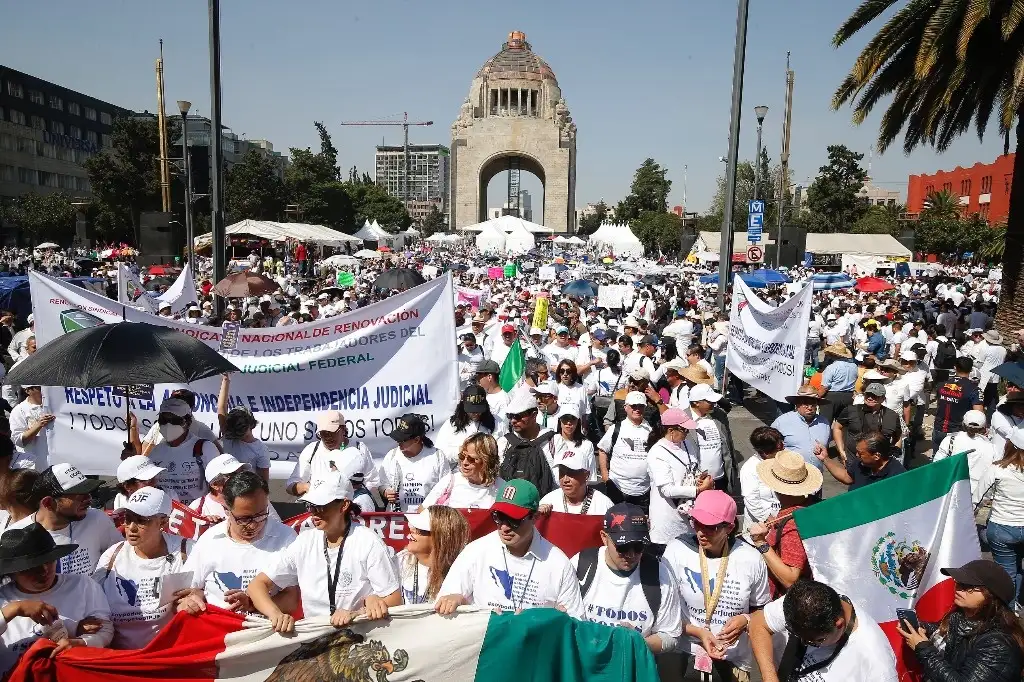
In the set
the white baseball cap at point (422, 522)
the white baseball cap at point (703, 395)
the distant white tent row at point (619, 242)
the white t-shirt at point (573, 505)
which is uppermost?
the distant white tent row at point (619, 242)

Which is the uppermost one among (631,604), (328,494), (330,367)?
(330,367)

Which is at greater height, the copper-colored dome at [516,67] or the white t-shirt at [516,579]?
the copper-colored dome at [516,67]

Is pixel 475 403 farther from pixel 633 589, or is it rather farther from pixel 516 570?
pixel 633 589

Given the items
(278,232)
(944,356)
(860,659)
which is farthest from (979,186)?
(860,659)

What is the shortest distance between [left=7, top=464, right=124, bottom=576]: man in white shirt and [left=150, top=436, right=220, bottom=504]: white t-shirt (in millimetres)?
1266

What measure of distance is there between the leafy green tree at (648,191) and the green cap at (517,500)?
105 meters

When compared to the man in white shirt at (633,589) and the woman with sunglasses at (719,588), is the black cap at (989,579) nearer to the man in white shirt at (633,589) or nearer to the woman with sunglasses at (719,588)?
the woman with sunglasses at (719,588)

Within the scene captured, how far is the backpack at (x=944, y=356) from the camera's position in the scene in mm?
12211

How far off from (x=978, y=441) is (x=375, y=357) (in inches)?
186

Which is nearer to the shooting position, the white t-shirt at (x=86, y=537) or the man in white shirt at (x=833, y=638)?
the man in white shirt at (x=833, y=638)

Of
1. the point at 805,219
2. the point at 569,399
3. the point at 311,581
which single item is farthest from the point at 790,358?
the point at 805,219

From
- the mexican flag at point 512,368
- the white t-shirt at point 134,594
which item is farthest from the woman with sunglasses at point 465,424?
the mexican flag at point 512,368

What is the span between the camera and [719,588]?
12.7ft

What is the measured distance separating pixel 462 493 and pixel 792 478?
1.88m
